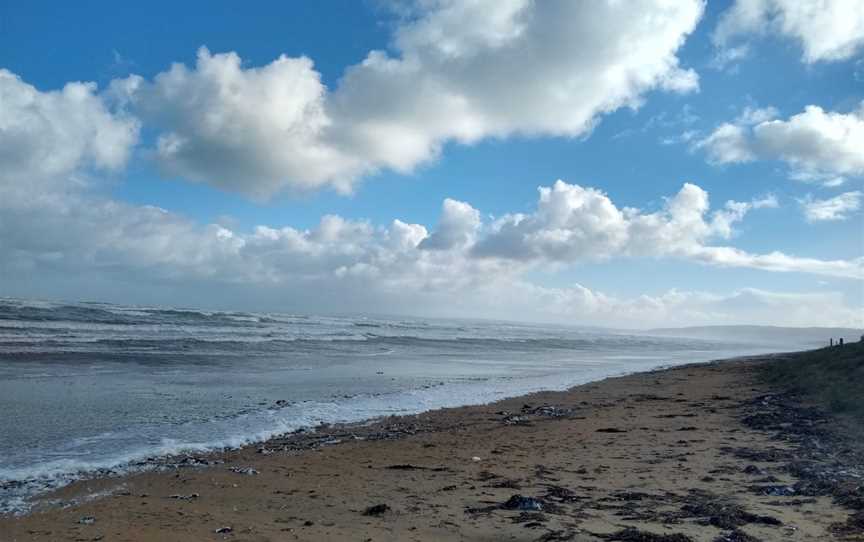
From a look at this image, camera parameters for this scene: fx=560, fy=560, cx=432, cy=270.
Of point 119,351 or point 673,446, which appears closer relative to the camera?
point 673,446

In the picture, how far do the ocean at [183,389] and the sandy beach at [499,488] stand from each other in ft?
4.01

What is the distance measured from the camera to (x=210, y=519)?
611 centimetres

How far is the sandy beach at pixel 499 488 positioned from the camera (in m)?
5.64

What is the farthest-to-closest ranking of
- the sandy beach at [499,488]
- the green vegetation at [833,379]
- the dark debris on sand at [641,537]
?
the green vegetation at [833,379]
the sandy beach at [499,488]
the dark debris on sand at [641,537]

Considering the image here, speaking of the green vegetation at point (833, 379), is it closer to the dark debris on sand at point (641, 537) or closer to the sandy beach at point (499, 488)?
the sandy beach at point (499, 488)

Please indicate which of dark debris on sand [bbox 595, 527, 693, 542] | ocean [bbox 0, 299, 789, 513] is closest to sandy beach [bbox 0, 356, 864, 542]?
dark debris on sand [bbox 595, 527, 693, 542]

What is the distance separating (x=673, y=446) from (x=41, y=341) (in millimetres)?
29238

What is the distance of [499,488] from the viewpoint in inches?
287

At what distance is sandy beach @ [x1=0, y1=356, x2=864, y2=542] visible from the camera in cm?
564

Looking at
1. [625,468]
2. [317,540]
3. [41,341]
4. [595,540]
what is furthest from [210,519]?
[41,341]

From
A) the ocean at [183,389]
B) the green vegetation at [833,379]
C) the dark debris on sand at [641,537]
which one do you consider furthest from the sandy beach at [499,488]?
the ocean at [183,389]

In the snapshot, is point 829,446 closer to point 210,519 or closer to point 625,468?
point 625,468

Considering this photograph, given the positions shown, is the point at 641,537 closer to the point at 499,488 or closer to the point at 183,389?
the point at 499,488

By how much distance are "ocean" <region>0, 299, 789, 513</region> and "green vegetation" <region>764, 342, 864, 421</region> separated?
7.32 m
